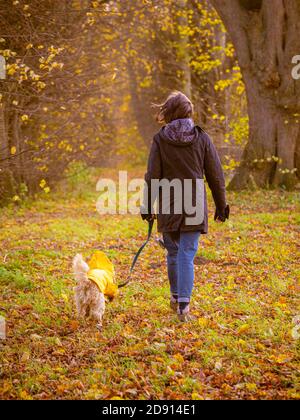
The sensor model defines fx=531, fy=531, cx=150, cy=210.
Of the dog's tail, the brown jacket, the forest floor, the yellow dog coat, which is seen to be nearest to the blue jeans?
the brown jacket

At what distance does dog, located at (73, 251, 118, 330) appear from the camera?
5.23 m

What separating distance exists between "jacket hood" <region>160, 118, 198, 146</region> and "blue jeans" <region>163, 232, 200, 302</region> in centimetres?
88

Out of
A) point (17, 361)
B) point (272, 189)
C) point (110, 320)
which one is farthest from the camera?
point (272, 189)

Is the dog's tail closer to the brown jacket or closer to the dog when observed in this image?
the dog

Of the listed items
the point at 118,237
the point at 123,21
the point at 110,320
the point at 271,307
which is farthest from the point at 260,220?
the point at 123,21

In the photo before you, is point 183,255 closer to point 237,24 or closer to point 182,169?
point 182,169

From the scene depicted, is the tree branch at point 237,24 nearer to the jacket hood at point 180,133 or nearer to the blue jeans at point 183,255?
the jacket hood at point 180,133

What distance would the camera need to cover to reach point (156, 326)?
532 cm

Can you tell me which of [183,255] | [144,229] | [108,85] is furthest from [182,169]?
[108,85]

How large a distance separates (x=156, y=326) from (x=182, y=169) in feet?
5.24

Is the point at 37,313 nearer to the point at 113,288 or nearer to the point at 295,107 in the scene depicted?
the point at 113,288

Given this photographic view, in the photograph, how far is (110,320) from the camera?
5598 millimetres

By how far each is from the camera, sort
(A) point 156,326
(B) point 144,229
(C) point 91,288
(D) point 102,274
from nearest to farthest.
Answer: (C) point 91,288, (A) point 156,326, (D) point 102,274, (B) point 144,229
